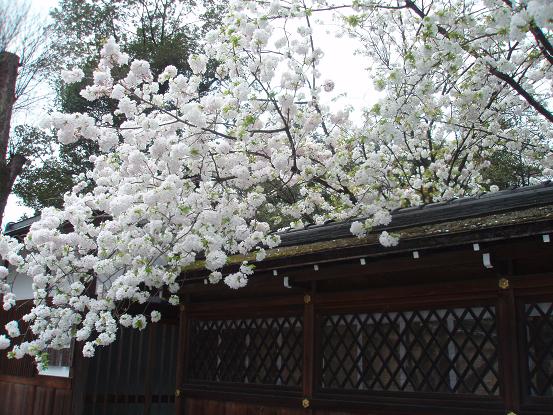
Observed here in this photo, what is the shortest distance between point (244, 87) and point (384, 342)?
9.03 feet

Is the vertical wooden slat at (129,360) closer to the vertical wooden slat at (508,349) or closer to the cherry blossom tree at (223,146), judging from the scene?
the cherry blossom tree at (223,146)

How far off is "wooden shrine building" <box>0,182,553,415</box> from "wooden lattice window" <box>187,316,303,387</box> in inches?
0.6

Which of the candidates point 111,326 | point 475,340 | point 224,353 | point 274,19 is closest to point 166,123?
point 274,19

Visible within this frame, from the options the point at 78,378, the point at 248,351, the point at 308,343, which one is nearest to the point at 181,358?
the point at 248,351

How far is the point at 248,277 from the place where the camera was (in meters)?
5.83

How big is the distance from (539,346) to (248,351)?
319cm

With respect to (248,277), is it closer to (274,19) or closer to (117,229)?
(117,229)

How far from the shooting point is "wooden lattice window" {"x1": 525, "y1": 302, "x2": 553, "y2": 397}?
422 centimetres

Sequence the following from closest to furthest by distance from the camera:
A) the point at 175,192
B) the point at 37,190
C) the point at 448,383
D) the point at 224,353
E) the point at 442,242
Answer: the point at 442,242 → the point at 448,383 → the point at 175,192 → the point at 224,353 → the point at 37,190

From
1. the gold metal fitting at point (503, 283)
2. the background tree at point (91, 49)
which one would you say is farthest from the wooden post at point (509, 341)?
the background tree at point (91, 49)

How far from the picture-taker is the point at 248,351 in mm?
6363

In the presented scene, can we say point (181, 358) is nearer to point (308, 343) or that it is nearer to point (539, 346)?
point (308, 343)

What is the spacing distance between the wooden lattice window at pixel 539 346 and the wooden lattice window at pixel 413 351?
0.88ft

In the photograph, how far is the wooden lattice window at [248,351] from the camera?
597 cm
